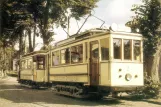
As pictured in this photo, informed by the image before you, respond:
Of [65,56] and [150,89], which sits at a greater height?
[65,56]

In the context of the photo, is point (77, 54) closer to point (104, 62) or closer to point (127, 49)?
point (104, 62)

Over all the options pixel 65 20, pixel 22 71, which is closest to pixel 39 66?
pixel 22 71

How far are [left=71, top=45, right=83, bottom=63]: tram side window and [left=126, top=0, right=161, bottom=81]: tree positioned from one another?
132 inches

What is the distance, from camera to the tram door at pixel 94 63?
1425 centimetres

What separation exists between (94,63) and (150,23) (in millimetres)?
4114

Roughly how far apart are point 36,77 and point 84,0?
40.2 ft

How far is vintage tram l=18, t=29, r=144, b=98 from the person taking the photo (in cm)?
1351

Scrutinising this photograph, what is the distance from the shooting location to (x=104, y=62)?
44.9ft

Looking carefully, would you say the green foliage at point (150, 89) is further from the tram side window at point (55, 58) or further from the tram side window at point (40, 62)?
the tram side window at point (40, 62)

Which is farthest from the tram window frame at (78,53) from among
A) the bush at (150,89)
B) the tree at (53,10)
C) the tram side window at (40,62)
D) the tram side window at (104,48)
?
the tree at (53,10)

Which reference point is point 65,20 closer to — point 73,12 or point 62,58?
point 73,12

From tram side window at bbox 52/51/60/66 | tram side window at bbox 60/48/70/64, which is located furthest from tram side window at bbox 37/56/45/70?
tram side window at bbox 60/48/70/64

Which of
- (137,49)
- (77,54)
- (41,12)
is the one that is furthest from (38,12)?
(137,49)

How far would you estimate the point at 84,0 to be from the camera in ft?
110
